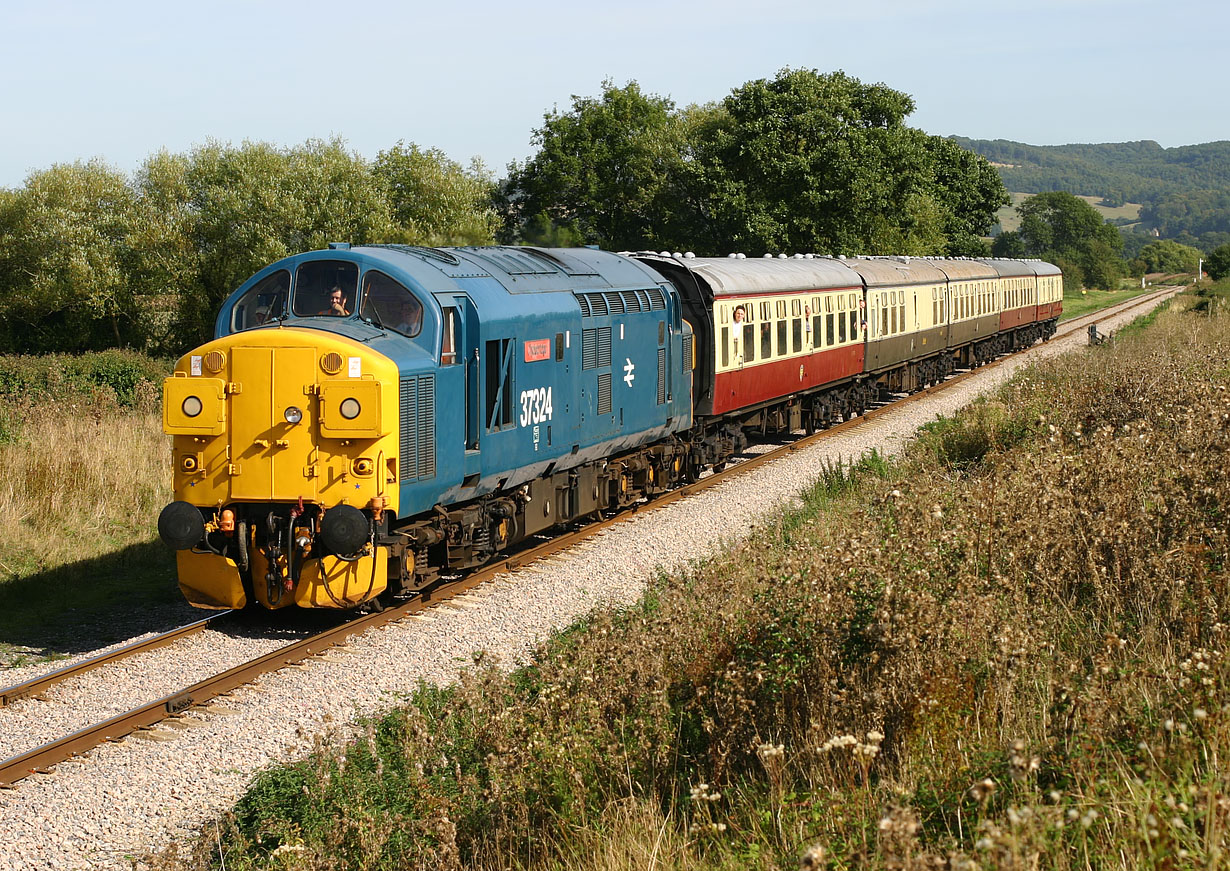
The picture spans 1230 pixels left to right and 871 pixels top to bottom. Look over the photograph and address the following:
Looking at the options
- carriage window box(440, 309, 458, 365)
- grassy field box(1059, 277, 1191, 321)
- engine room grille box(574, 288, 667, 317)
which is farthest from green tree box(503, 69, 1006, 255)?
carriage window box(440, 309, 458, 365)

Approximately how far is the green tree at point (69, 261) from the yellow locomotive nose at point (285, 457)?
30205 mm

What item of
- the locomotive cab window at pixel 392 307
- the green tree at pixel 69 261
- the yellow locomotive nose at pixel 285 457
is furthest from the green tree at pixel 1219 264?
the yellow locomotive nose at pixel 285 457

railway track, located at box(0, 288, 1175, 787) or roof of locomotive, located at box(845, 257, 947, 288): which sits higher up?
roof of locomotive, located at box(845, 257, 947, 288)

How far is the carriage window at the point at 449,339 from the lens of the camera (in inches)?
455

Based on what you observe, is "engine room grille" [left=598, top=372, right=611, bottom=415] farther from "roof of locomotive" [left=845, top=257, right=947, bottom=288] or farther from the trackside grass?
"roof of locomotive" [left=845, top=257, right=947, bottom=288]

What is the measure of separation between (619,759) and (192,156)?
38403 mm

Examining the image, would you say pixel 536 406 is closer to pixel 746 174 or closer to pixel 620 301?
pixel 620 301

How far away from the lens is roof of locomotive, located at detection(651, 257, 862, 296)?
66.0ft

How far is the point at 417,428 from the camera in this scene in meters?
11.1

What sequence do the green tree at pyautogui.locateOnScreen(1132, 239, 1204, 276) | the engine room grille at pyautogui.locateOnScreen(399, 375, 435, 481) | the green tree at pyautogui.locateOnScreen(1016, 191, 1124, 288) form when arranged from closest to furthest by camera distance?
the engine room grille at pyautogui.locateOnScreen(399, 375, 435, 481) < the green tree at pyautogui.locateOnScreen(1016, 191, 1124, 288) < the green tree at pyautogui.locateOnScreen(1132, 239, 1204, 276)

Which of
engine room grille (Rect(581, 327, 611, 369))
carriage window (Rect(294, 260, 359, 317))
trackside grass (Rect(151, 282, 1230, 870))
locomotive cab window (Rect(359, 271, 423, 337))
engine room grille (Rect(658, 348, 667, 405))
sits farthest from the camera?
engine room grille (Rect(658, 348, 667, 405))

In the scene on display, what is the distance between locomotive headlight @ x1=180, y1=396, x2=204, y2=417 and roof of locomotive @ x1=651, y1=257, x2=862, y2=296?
34.2 ft

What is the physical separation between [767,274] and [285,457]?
1368cm

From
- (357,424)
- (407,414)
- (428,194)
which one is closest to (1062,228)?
(428,194)
